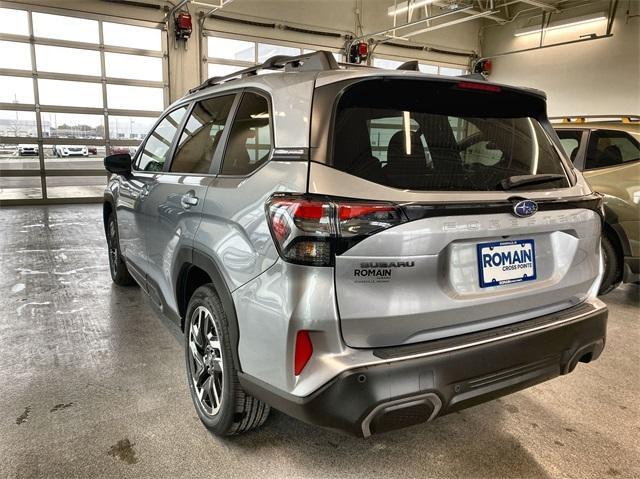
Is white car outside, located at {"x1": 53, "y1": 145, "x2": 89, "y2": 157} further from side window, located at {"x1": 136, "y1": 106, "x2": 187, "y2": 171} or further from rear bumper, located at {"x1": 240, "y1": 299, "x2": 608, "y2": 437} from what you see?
rear bumper, located at {"x1": 240, "y1": 299, "x2": 608, "y2": 437}

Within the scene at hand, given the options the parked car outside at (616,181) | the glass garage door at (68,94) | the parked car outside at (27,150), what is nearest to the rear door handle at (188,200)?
the parked car outside at (616,181)

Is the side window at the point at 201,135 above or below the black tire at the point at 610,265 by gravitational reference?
above

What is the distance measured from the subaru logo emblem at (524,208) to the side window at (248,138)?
2.89 ft

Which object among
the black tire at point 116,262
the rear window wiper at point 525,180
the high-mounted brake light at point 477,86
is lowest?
the black tire at point 116,262

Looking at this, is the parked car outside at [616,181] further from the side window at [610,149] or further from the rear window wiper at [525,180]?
the rear window wiper at [525,180]

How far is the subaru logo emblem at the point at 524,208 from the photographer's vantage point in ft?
5.28

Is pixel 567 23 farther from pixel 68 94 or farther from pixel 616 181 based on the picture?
pixel 68 94

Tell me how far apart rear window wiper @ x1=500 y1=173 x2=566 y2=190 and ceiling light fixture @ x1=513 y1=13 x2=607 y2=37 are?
11778 mm

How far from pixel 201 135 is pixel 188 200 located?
15.8 inches

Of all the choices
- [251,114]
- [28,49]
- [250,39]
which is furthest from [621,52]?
[28,49]

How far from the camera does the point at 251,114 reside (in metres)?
1.92

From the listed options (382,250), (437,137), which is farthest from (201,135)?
(382,250)

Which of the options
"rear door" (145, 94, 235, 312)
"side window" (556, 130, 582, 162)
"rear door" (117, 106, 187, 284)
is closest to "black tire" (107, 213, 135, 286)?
"rear door" (117, 106, 187, 284)

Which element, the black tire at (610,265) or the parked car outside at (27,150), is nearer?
the black tire at (610,265)
